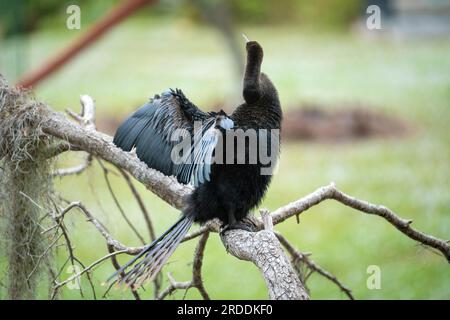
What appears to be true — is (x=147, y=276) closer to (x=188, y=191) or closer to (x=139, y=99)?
(x=188, y=191)

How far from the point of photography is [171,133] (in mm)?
2869

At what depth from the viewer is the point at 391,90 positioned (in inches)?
353

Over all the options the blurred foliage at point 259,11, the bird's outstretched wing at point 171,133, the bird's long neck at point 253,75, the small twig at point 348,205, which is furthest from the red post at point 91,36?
the small twig at point 348,205

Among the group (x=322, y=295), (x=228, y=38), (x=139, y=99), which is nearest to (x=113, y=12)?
(x=228, y=38)

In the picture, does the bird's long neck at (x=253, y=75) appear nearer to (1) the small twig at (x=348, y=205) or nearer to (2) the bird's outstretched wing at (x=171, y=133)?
(2) the bird's outstretched wing at (x=171, y=133)

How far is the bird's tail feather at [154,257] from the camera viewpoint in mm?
2473

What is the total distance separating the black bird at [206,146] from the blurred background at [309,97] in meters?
0.72

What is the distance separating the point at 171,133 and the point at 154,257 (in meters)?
0.55

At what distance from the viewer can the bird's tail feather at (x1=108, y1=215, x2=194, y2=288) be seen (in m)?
2.47

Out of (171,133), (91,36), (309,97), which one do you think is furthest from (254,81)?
(309,97)

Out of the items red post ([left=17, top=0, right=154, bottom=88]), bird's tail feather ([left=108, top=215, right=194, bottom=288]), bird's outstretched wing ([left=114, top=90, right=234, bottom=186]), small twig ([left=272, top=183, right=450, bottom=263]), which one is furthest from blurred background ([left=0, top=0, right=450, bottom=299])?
small twig ([left=272, top=183, right=450, bottom=263])

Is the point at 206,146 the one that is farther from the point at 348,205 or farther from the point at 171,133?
the point at 348,205

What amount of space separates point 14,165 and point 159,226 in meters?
3.26

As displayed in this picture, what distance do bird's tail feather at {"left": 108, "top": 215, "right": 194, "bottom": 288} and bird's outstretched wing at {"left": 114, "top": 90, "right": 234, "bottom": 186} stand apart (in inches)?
7.4
